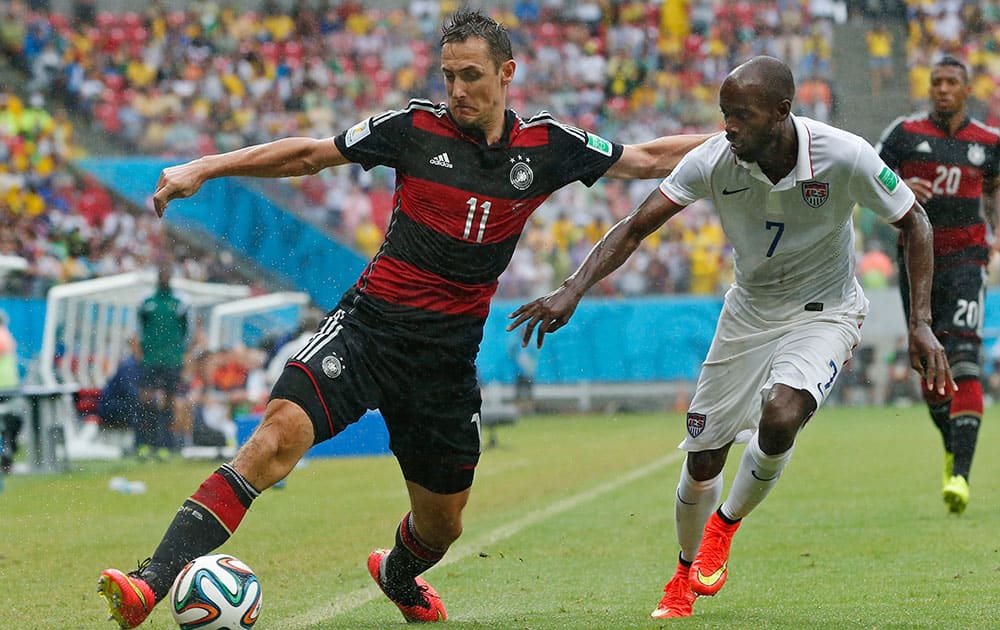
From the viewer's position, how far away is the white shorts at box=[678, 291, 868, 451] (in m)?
6.12

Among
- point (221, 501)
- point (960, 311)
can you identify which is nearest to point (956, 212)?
point (960, 311)

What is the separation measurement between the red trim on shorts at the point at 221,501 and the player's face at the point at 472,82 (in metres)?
1.73

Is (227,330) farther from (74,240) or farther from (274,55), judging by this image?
(274,55)

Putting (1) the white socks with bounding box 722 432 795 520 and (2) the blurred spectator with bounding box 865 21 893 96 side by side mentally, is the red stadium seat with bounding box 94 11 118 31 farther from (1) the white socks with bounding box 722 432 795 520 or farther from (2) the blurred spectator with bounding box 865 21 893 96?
(1) the white socks with bounding box 722 432 795 520

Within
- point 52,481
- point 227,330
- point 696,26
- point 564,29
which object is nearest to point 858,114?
point 696,26

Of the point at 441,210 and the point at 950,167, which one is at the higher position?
the point at 441,210

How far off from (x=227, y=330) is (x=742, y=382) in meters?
17.1

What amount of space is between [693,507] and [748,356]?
746mm

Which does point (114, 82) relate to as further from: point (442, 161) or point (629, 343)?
point (442, 161)

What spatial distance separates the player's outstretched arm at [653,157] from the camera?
6141 millimetres

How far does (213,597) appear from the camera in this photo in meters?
4.75

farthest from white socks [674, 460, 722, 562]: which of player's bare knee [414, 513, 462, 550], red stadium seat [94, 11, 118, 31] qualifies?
red stadium seat [94, 11, 118, 31]

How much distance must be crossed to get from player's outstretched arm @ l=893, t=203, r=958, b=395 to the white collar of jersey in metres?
0.49

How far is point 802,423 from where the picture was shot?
5883mm
